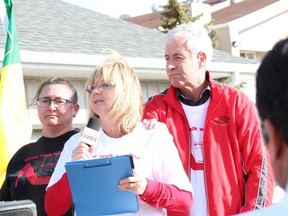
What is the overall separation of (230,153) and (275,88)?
2575 millimetres

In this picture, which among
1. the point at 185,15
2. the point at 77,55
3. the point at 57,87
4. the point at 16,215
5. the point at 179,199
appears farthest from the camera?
the point at 185,15

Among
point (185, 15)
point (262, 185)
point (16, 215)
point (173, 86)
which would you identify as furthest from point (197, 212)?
point (185, 15)

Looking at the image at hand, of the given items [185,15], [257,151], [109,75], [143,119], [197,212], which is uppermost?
[185,15]

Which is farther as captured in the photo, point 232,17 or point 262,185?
point 232,17

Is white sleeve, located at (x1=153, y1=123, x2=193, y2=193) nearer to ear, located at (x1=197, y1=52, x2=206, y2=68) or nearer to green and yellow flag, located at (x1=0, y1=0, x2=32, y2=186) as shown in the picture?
ear, located at (x1=197, y1=52, x2=206, y2=68)

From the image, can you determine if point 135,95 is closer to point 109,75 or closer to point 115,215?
point 109,75

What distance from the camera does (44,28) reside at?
409 inches

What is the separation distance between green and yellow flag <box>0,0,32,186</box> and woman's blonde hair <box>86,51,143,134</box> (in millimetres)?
2593

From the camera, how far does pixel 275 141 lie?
4.66 ft

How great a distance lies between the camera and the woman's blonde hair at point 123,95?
3.61m

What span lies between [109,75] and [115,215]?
74cm

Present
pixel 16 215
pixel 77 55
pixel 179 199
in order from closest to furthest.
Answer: pixel 16 215 < pixel 179 199 < pixel 77 55

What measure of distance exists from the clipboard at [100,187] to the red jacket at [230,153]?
25.0 inches

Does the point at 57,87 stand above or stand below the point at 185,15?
below
